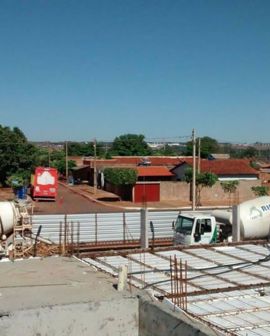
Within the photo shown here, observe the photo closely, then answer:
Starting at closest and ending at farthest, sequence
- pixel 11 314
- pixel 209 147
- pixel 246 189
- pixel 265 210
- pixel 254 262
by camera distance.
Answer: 1. pixel 11 314
2. pixel 254 262
3. pixel 265 210
4. pixel 246 189
5. pixel 209 147

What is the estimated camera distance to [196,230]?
20.6 meters

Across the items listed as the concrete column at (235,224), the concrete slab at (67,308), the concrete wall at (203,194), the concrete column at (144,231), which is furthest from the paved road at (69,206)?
the concrete slab at (67,308)

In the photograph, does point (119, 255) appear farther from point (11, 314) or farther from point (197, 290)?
point (11, 314)

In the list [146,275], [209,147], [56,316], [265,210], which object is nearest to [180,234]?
[265,210]

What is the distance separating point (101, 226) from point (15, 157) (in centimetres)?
3563

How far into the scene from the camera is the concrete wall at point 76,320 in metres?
6.74

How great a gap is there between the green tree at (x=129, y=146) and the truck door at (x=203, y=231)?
9881cm

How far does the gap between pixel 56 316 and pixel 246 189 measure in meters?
45.0

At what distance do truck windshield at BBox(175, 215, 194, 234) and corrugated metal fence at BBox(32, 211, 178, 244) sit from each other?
12.0 ft

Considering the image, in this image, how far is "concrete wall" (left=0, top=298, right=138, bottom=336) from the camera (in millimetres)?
6742

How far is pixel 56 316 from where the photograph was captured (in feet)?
22.8

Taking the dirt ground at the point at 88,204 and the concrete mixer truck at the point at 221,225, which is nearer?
the concrete mixer truck at the point at 221,225

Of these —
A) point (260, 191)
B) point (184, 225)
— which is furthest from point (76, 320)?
point (260, 191)

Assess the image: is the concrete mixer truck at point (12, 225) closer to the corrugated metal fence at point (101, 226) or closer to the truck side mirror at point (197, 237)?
the corrugated metal fence at point (101, 226)
